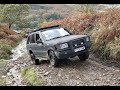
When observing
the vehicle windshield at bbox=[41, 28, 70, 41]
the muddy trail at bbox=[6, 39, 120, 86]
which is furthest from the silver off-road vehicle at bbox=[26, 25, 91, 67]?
the muddy trail at bbox=[6, 39, 120, 86]

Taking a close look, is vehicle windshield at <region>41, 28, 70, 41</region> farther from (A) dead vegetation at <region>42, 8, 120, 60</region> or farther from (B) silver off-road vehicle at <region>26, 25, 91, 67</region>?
(A) dead vegetation at <region>42, 8, 120, 60</region>

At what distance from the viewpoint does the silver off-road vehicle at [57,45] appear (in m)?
15.6

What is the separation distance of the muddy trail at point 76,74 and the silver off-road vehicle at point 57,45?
0.52 metres

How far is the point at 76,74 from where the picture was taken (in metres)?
14.7

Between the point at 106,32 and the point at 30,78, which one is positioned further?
the point at 106,32

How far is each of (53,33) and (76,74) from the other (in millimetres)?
3343

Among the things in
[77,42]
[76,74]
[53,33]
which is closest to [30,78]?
[76,74]

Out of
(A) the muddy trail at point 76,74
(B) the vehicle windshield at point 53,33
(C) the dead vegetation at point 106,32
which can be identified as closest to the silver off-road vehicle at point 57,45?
(B) the vehicle windshield at point 53,33

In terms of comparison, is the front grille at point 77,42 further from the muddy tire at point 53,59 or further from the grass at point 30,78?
the grass at point 30,78

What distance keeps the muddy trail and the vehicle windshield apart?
132 cm

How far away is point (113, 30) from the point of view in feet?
57.4

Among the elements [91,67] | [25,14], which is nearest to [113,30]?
[91,67]

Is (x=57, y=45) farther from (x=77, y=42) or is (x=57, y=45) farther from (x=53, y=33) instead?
(x=53, y=33)

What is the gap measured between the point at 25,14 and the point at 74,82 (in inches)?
2017
